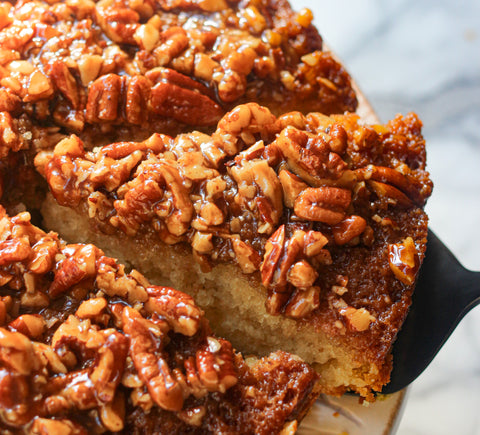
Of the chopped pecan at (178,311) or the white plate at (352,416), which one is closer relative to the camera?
the chopped pecan at (178,311)

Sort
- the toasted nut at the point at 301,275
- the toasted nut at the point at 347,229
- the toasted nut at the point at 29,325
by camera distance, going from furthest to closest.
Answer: the toasted nut at the point at 347,229 < the toasted nut at the point at 301,275 < the toasted nut at the point at 29,325

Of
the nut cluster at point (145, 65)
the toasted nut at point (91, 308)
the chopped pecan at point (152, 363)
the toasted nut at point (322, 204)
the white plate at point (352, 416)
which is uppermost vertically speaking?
the nut cluster at point (145, 65)

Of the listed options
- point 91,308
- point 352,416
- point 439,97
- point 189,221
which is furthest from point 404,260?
point 439,97

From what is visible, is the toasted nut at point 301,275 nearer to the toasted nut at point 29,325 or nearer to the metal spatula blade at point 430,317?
the metal spatula blade at point 430,317

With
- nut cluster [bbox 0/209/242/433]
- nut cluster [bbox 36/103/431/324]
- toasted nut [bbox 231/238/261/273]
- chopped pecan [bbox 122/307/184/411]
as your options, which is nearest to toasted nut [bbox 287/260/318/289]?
nut cluster [bbox 36/103/431/324]

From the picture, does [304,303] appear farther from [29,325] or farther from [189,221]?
[29,325]

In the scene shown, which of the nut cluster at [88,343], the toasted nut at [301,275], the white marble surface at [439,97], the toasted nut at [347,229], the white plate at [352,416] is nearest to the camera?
the nut cluster at [88,343]

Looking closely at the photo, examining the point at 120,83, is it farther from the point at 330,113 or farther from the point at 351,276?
the point at 351,276

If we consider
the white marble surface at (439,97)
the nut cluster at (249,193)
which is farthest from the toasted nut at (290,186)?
the white marble surface at (439,97)

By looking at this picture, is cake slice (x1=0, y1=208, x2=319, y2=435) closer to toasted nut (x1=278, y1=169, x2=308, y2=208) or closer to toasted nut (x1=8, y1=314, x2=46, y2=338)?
toasted nut (x1=8, y1=314, x2=46, y2=338)
